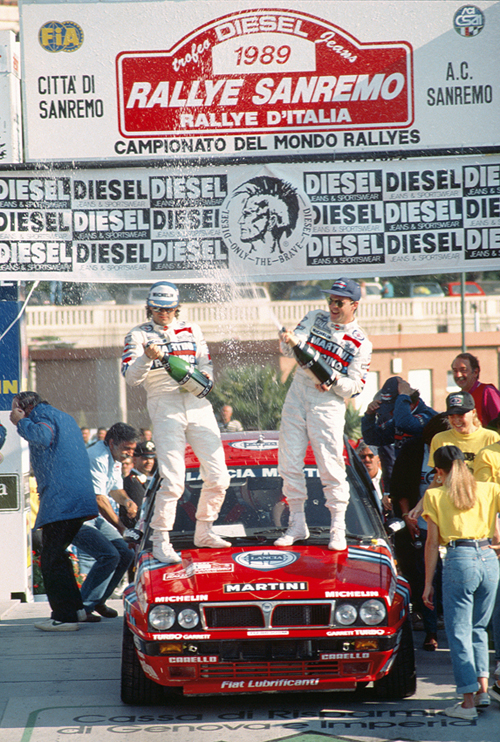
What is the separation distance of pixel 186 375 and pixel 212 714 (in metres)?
2.03

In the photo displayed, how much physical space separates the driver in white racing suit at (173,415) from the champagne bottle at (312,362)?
26.1 inches

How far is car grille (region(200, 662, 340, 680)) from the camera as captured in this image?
460cm

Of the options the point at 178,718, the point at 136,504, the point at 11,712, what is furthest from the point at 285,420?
the point at 136,504

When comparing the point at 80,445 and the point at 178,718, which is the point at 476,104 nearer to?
the point at 80,445

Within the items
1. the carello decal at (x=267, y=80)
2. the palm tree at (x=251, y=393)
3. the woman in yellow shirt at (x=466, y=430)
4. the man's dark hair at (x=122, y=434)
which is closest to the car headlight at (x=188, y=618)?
the woman in yellow shirt at (x=466, y=430)

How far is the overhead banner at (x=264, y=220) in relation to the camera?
7.45 meters

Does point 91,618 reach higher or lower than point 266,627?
lower

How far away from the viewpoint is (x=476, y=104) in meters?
7.43

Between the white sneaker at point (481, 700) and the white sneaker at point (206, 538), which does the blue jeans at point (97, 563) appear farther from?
the white sneaker at point (481, 700)

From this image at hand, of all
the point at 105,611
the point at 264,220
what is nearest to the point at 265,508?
the point at 105,611

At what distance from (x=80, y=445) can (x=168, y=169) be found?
8.24ft

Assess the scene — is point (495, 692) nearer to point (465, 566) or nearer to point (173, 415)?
point (465, 566)

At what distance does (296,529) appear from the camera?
5391 mm

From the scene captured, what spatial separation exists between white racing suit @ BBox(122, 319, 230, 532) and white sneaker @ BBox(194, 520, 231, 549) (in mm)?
39
